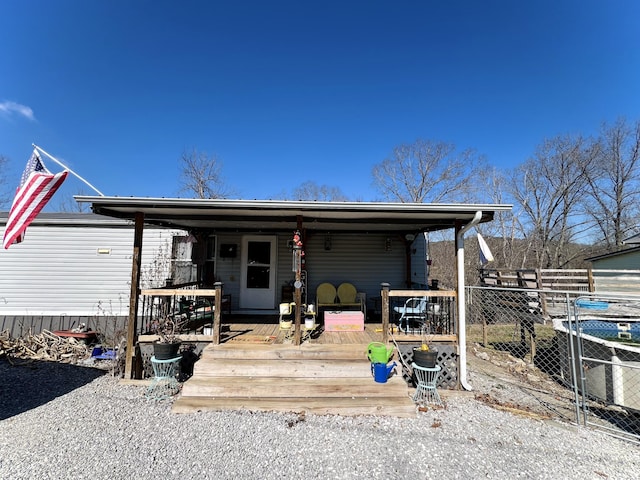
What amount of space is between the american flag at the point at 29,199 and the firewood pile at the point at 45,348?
11.0ft

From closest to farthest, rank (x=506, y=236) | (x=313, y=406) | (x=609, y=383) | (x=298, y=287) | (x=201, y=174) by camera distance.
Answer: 1. (x=313, y=406)
2. (x=609, y=383)
3. (x=298, y=287)
4. (x=506, y=236)
5. (x=201, y=174)

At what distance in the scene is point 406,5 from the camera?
9.49m

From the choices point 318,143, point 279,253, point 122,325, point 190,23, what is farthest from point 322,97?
point 122,325

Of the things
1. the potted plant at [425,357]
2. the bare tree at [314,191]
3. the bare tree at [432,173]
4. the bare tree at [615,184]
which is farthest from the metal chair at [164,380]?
the bare tree at [615,184]

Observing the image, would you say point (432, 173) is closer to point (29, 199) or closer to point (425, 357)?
point (425, 357)

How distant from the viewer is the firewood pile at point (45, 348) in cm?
632

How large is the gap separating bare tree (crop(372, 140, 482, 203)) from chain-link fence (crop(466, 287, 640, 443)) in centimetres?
1238

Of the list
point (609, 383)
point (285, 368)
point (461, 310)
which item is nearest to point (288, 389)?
point (285, 368)

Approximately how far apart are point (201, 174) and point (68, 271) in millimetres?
14767

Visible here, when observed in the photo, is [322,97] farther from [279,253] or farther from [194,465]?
[194,465]

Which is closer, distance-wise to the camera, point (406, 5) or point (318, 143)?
point (406, 5)

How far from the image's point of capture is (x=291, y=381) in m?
4.25

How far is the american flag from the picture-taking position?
4.21 meters

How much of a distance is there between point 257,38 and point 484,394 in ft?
39.1
